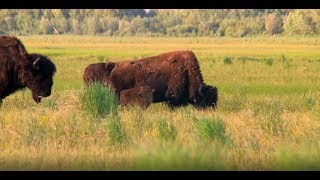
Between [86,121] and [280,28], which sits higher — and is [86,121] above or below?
above

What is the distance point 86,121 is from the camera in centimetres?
1366

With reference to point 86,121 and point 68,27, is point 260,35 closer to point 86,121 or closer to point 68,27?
point 68,27

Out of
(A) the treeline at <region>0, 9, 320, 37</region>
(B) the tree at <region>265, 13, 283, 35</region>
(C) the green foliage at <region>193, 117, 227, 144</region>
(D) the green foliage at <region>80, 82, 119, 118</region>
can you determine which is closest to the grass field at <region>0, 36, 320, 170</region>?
(C) the green foliage at <region>193, 117, 227, 144</region>

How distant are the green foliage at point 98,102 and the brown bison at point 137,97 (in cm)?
146

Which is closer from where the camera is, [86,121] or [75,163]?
[75,163]

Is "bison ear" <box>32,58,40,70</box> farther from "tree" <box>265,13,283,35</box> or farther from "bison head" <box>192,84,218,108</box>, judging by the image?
"tree" <box>265,13,283,35</box>

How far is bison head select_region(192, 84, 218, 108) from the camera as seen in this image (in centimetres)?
1709

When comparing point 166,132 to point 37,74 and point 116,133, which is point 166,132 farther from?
point 37,74

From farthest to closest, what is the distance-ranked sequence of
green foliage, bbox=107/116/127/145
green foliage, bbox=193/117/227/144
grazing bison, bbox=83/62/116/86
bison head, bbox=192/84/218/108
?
grazing bison, bbox=83/62/116/86
bison head, bbox=192/84/218/108
green foliage, bbox=107/116/127/145
green foliage, bbox=193/117/227/144

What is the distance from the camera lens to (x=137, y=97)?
Answer: 55.6 feet

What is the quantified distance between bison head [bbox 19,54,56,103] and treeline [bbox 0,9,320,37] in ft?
296

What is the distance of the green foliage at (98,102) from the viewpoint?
48.5ft
